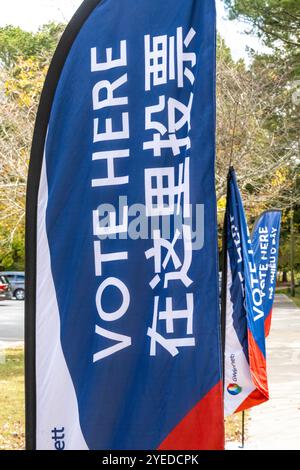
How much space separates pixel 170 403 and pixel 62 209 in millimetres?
766

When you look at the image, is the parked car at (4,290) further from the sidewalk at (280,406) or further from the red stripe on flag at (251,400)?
the red stripe on flag at (251,400)

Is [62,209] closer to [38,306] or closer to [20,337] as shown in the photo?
[38,306]

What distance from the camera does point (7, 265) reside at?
5041 cm

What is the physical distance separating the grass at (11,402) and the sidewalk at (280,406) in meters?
2.56

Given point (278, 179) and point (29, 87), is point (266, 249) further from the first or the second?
point (278, 179)

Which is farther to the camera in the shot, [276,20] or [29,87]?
[276,20]

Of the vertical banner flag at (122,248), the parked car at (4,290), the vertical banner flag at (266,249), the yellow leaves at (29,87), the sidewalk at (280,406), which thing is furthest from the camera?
the parked car at (4,290)

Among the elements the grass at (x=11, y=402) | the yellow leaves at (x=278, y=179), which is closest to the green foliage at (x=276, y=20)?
the yellow leaves at (x=278, y=179)

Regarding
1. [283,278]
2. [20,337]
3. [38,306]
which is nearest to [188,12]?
[38,306]

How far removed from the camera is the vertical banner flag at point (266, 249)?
11.8 m

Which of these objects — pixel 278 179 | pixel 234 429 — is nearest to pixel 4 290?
pixel 278 179

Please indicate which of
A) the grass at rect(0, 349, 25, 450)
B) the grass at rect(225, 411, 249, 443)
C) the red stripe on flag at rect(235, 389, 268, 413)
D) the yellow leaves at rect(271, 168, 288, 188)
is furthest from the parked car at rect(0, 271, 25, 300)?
the red stripe on flag at rect(235, 389, 268, 413)

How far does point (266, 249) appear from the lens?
12.0 metres

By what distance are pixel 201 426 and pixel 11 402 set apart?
29.5 ft
